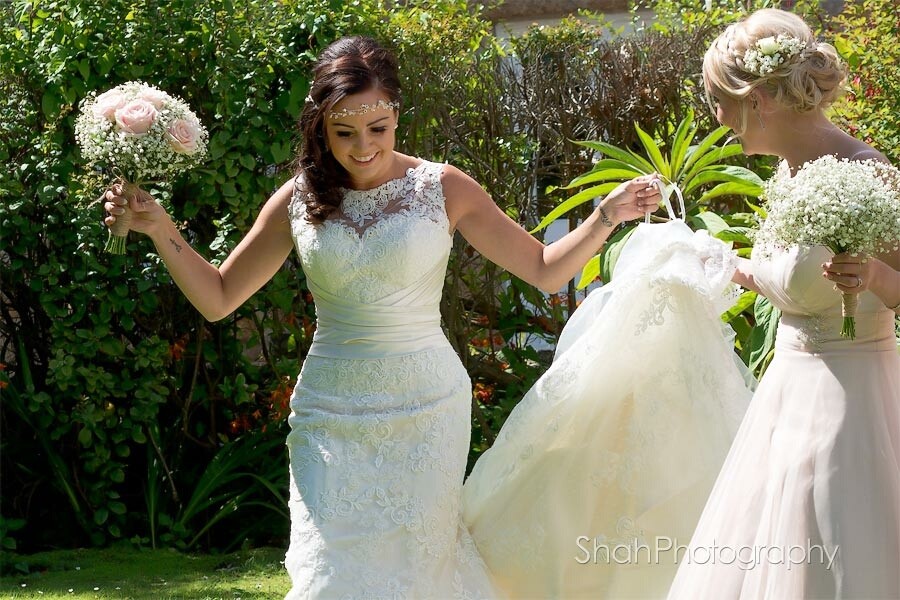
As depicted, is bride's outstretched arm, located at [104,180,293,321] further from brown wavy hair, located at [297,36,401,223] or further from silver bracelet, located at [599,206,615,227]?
silver bracelet, located at [599,206,615,227]

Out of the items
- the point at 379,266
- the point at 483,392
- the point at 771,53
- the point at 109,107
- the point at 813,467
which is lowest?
Answer: the point at 483,392

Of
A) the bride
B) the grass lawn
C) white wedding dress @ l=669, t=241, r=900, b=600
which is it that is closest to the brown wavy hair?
the bride

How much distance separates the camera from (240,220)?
5.65 meters

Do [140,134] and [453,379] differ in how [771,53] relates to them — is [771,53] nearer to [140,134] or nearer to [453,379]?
[453,379]

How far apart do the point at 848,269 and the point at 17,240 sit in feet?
13.7

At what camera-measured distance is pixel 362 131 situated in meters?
3.63

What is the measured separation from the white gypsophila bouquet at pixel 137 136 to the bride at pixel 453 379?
0.11 m

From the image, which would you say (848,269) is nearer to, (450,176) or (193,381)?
(450,176)

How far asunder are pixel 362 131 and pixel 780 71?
1.25 metres

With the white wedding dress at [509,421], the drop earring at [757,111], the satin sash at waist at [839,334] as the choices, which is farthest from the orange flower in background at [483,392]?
the drop earring at [757,111]

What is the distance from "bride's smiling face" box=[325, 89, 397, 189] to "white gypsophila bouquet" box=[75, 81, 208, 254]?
46 cm

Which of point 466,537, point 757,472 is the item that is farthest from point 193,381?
point 757,472

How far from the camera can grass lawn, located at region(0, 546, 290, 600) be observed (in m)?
5.05

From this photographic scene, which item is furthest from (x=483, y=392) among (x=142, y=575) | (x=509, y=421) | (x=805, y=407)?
(x=805, y=407)
